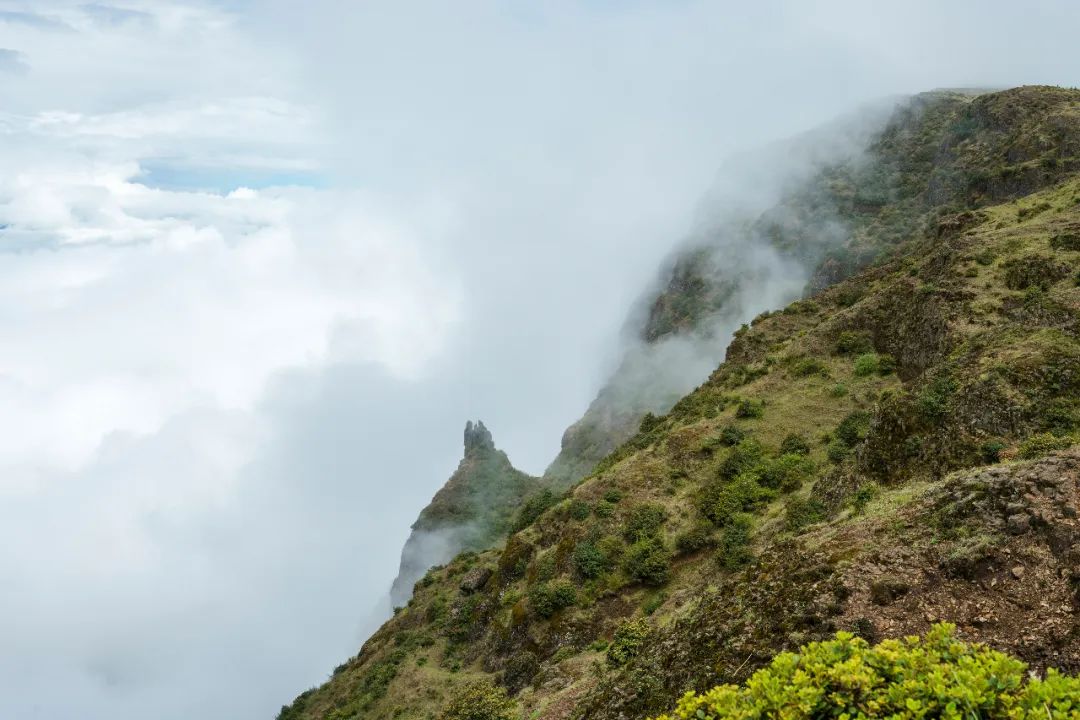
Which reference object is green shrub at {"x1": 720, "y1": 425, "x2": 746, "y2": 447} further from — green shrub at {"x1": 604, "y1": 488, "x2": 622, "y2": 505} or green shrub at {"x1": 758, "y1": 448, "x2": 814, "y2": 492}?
green shrub at {"x1": 604, "y1": 488, "x2": 622, "y2": 505}

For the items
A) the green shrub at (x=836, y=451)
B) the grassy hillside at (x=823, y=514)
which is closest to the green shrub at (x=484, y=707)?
the grassy hillside at (x=823, y=514)

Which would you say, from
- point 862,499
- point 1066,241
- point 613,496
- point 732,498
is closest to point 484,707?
point 862,499

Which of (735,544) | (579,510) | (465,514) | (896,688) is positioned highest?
(465,514)

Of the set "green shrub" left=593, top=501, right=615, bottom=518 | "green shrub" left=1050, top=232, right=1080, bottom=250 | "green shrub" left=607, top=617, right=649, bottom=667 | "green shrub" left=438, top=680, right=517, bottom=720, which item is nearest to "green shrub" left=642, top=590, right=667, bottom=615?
"green shrub" left=593, top=501, right=615, bottom=518

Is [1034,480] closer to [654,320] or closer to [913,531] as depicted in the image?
[913,531]

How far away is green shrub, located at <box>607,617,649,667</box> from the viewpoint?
70.3 ft

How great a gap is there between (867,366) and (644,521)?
17658 millimetres

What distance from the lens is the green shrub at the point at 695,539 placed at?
1307 inches

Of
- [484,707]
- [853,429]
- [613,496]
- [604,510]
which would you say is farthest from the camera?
[613,496]

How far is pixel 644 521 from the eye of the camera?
1435 inches

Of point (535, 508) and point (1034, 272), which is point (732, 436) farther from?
point (535, 508)

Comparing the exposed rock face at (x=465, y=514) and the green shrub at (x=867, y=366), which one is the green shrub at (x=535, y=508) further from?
the exposed rock face at (x=465, y=514)

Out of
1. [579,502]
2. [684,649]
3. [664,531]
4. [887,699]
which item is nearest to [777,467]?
[664,531]

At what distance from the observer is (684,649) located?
48.8 feet
